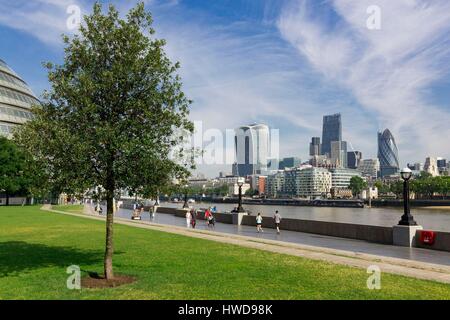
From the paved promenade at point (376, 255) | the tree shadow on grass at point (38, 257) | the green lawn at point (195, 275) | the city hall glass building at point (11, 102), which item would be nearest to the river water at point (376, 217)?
the paved promenade at point (376, 255)

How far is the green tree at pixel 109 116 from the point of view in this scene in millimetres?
12844

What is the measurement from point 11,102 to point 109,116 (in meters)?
101

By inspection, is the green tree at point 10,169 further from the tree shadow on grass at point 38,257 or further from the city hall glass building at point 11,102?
the tree shadow on grass at point 38,257

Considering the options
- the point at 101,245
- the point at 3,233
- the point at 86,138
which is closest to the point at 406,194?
the point at 101,245

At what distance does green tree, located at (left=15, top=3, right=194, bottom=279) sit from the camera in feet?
42.1

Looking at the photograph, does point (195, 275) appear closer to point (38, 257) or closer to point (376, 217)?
point (38, 257)

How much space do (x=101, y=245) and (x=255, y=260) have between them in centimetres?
932

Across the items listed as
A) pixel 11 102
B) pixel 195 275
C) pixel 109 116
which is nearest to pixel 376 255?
pixel 195 275

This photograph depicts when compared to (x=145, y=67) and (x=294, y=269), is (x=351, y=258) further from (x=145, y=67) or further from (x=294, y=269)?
(x=145, y=67)

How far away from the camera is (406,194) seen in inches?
951

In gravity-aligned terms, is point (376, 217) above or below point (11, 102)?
below

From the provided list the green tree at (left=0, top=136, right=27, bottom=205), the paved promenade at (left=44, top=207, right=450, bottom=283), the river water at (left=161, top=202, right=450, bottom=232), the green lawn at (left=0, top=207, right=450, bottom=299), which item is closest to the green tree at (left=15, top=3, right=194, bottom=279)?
the green lawn at (left=0, top=207, right=450, bottom=299)

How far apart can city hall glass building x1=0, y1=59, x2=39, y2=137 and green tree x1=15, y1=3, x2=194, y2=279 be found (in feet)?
299

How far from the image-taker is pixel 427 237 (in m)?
22.4
